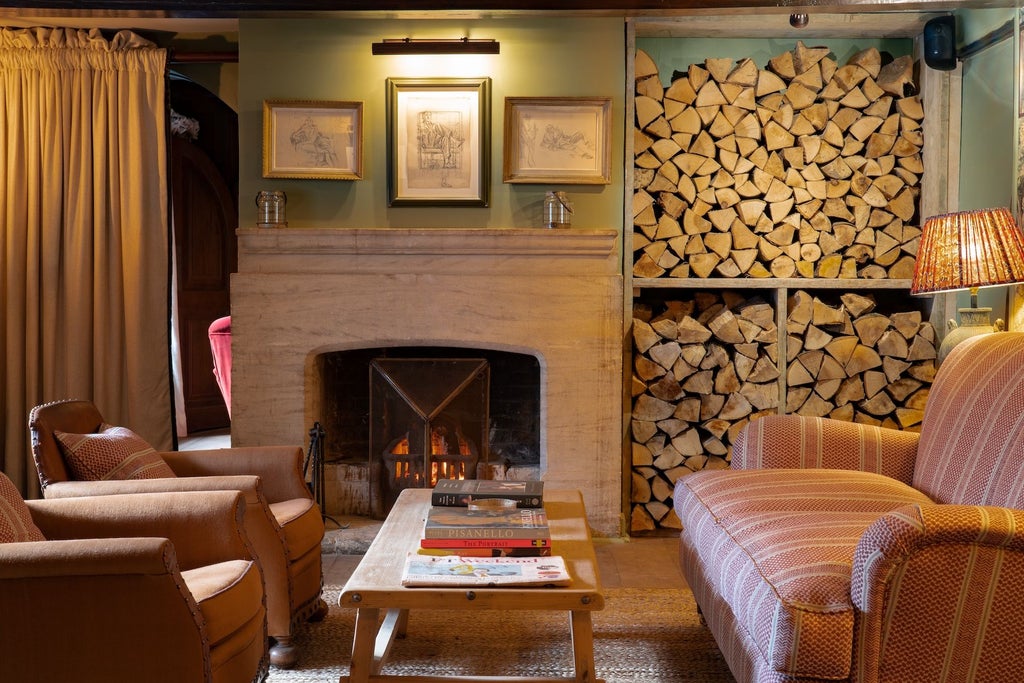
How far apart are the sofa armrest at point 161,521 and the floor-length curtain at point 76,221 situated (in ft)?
6.62

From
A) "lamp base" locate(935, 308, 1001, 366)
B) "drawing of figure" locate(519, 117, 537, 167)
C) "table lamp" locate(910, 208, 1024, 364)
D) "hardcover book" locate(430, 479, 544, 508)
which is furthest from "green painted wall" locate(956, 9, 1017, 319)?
"hardcover book" locate(430, 479, 544, 508)

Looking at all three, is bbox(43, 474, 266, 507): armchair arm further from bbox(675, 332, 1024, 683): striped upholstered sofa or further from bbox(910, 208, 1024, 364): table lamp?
bbox(910, 208, 1024, 364): table lamp

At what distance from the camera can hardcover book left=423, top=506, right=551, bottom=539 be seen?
208 cm

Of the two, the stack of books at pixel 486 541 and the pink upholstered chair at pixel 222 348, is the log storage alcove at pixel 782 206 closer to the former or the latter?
the stack of books at pixel 486 541

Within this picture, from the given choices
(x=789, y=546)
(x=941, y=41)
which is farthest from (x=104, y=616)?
(x=941, y=41)

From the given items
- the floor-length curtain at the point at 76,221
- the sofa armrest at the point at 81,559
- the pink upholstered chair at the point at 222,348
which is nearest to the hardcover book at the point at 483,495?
the sofa armrest at the point at 81,559

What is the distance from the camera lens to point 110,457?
8.08ft

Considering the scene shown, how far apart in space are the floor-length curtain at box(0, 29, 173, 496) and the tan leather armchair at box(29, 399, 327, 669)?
4.89 ft

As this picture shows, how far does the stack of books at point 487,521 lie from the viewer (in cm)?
205

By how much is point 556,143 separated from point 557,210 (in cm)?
31

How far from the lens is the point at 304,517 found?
8.70 feet

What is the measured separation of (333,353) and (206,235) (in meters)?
2.56

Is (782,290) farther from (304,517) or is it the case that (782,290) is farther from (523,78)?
(304,517)

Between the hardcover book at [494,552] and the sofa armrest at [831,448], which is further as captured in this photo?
the sofa armrest at [831,448]
